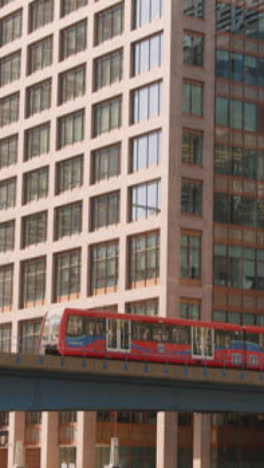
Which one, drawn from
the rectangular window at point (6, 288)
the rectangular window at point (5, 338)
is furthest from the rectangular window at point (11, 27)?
the rectangular window at point (5, 338)

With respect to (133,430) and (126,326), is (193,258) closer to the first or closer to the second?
(133,430)

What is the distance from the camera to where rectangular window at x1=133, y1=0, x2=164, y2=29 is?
96.0 metres

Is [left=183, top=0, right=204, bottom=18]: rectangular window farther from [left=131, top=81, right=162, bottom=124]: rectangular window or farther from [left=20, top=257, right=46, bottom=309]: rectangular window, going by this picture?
[left=20, top=257, right=46, bottom=309]: rectangular window

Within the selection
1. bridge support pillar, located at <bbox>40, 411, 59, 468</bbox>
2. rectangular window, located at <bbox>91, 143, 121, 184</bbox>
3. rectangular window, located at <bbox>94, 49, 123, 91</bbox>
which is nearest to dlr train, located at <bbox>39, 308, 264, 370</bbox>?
rectangular window, located at <bbox>91, 143, 121, 184</bbox>

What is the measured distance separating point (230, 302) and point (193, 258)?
514cm

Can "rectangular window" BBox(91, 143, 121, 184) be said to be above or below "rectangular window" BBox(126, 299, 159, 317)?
above

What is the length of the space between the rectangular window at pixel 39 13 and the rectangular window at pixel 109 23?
8.65 meters

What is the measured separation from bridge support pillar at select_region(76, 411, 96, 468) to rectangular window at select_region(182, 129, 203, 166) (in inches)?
923

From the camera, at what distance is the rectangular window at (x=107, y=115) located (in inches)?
3907

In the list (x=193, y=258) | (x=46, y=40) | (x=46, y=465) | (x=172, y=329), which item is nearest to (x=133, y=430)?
(x=46, y=465)

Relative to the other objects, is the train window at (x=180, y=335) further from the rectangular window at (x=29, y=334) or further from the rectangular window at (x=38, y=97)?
the rectangular window at (x=38, y=97)

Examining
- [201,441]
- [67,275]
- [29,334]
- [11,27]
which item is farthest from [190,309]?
[11,27]

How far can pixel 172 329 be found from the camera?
241ft

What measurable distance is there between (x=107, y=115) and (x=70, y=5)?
14.3m
